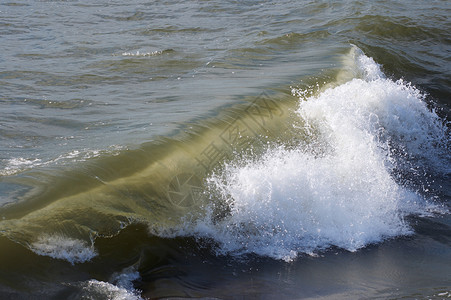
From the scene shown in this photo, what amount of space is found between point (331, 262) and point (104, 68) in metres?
6.09

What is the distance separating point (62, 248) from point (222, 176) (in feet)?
5.38

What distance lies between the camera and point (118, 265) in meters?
4.02

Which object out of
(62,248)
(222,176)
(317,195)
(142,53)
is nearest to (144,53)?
(142,53)

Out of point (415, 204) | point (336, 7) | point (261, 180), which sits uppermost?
point (336, 7)

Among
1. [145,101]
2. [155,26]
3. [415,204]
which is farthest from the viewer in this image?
[155,26]

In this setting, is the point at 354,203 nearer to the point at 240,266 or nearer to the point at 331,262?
the point at 331,262

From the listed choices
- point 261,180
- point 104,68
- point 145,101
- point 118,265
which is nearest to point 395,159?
point 261,180

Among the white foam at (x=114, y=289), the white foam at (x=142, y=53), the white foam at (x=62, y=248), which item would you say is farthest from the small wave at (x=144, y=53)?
the white foam at (x=114, y=289)

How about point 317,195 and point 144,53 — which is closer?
point 317,195

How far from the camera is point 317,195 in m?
5.04

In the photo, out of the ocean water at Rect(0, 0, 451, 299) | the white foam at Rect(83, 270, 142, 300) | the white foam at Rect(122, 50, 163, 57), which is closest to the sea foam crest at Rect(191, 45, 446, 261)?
the ocean water at Rect(0, 0, 451, 299)

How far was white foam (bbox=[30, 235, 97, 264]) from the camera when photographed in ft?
12.6

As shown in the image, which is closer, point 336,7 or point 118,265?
point 118,265
